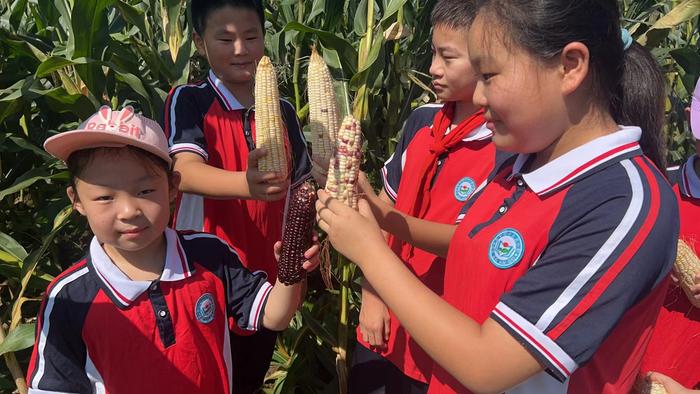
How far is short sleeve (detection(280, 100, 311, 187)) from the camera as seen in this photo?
8.91 feet

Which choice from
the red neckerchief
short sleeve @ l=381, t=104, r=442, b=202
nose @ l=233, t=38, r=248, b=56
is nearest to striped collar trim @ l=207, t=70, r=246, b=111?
nose @ l=233, t=38, r=248, b=56

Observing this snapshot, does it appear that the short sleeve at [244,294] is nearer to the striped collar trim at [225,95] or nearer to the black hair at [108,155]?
the black hair at [108,155]

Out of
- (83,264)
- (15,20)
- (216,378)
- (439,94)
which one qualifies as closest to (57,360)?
(83,264)

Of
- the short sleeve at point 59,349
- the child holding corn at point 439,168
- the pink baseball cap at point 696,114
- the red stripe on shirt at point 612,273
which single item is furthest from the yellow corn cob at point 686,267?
the short sleeve at point 59,349

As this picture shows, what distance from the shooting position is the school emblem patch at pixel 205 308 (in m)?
1.86

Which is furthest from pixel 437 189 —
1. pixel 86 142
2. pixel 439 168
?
pixel 86 142

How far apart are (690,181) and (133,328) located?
2.03m

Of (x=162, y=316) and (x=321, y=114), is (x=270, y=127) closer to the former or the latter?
(x=321, y=114)

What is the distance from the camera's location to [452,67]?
7.39ft

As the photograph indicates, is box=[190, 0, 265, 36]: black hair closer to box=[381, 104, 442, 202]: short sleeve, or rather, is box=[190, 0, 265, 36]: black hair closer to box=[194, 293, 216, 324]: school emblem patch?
box=[381, 104, 442, 202]: short sleeve

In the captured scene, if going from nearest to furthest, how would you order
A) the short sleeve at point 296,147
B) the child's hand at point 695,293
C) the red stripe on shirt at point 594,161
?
the red stripe on shirt at point 594,161
the child's hand at point 695,293
the short sleeve at point 296,147

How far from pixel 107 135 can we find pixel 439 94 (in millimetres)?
1216

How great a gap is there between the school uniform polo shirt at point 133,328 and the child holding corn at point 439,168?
0.68m

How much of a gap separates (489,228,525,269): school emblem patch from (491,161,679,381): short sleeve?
0.10 metres
